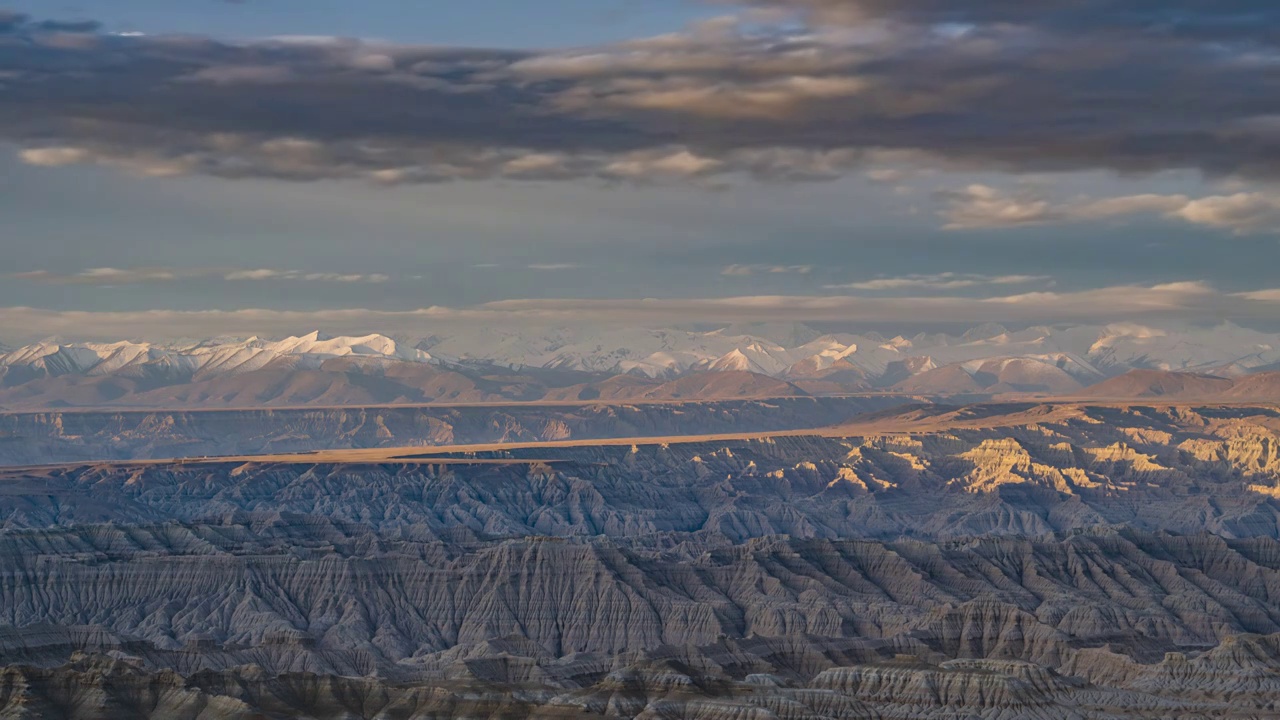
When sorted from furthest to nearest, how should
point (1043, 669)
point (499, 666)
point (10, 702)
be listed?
1. point (499, 666)
2. point (1043, 669)
3. point (10, 702)

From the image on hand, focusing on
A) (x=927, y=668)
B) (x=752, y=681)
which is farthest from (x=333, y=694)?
(x=927, y=668)

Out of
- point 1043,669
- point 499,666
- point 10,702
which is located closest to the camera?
point 10,702

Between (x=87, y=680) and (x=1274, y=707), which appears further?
(x=1274, y=707)

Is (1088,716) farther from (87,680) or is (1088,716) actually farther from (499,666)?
(87,680)

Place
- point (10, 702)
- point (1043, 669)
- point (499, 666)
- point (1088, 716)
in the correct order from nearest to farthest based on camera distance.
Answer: point (10, 702), point (1088, 716), point (1043, 669), point (499, 666)

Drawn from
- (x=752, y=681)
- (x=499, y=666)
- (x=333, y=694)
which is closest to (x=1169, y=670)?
(x=752, y=681)

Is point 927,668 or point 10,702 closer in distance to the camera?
point 10,702

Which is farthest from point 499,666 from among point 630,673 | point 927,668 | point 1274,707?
point 1274,707

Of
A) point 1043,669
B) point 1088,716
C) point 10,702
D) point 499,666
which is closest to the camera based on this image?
point 10,702

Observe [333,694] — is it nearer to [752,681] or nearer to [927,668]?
[752,681]
